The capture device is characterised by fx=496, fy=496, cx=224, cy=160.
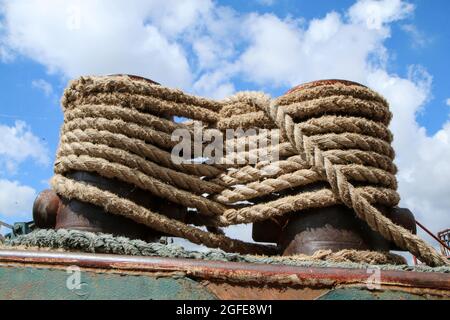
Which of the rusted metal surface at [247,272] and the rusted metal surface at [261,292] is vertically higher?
the rusted metal surface at [247,272]

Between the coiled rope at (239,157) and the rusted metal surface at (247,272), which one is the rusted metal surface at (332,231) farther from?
the rusted metal surface at (247,272)

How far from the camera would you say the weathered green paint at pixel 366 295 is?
104cm

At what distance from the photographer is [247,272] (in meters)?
1.07

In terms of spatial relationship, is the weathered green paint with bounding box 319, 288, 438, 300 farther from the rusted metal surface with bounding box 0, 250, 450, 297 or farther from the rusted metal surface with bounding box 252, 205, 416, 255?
the rusted metal surface with bounding box 252, 205, 416, 255

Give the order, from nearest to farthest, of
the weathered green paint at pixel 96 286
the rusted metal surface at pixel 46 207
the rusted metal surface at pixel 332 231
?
the weathered green paint at pixel 96 286 < the rusted metal surface at pixel 332 231 < the rusted metal surface at pixel 46 207

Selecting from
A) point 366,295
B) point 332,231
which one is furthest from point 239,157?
point 366,295

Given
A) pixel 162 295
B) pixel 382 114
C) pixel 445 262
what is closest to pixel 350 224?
pixel 445 262

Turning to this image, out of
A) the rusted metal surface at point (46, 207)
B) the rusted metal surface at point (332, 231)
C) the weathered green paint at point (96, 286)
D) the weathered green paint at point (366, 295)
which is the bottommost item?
the weathered green paint at point (366, 295)

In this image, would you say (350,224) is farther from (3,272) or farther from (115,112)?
(3,272)

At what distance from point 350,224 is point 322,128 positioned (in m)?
0.34

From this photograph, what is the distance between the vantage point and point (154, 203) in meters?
1.75

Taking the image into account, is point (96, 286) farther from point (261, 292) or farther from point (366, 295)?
point (366, 295)

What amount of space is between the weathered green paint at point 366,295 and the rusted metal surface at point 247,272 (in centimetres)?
1

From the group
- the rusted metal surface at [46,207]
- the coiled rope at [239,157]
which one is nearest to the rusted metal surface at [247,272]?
the coiled rope at [239,157]
